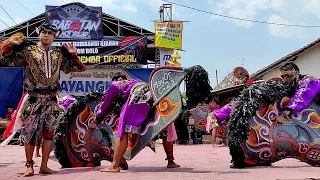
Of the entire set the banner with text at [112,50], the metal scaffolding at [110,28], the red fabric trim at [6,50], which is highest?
the metal scaffolding at [110,28]

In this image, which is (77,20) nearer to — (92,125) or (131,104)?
(92,125)

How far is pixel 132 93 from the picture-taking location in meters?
5.38

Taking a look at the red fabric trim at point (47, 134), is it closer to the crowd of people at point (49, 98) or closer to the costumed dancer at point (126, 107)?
the crowd of people at point (49, 98)

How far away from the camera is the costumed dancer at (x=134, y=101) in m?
5.02

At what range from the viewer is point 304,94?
17.4 feet

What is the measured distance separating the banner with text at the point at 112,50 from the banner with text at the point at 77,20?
0.34 m

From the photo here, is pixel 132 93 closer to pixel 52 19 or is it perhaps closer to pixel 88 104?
pixel 88 104

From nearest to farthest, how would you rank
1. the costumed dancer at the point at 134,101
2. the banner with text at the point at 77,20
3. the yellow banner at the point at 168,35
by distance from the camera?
1. the costumed dancer at the point at 134,101
2. the yellow banner at the point at 168,35
3. the banner with text at the point at 77,20

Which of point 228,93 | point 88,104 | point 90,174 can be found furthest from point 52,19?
point 90,174

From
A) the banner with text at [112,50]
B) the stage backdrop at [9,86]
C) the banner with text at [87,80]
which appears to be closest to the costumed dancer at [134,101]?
the stage backdrop at [9,86]

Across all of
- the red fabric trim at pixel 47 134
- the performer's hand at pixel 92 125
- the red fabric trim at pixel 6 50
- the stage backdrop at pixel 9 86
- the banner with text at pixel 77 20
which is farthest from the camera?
the banner with text at pixel 77 20

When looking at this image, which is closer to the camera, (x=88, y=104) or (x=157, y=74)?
(x=157, y=74)

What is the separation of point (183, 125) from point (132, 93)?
1.35 m

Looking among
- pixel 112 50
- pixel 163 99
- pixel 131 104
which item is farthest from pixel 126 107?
pixel 112 50
